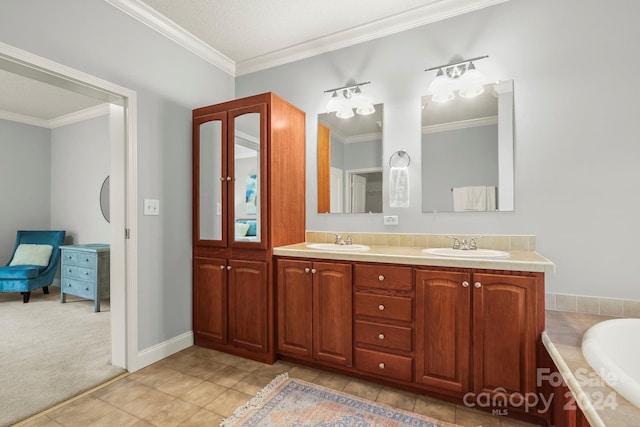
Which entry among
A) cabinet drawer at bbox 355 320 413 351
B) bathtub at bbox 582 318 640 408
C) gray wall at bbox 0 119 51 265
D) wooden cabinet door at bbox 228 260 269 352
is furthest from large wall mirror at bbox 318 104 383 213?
gray wall at bbox 0 119 51 265

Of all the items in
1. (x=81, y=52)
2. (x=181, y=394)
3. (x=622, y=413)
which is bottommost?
(x=181, y=394)

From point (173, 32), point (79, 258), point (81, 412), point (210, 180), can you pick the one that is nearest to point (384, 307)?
point (210, 180)

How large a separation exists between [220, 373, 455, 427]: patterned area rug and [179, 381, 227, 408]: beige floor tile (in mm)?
241

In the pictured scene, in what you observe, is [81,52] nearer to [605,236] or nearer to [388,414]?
[388,414]

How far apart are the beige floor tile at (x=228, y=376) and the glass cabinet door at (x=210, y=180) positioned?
930mm

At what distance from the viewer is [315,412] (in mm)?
1704

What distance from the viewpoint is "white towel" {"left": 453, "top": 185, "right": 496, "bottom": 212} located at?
2133 mm

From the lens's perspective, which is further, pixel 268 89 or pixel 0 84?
pixel 0 84

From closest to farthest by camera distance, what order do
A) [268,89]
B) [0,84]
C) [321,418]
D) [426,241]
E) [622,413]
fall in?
[622,413], [321,418], [426,241], [268,89], [0,84]

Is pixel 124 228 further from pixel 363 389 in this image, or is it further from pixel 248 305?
pixel 363 389

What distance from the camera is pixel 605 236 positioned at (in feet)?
6.07

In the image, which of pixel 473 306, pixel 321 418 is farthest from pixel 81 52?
pixel 473 306

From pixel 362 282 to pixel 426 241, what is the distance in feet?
2.16

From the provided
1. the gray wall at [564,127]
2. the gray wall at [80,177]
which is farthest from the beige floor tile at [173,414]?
the gray wall at [80,177]
